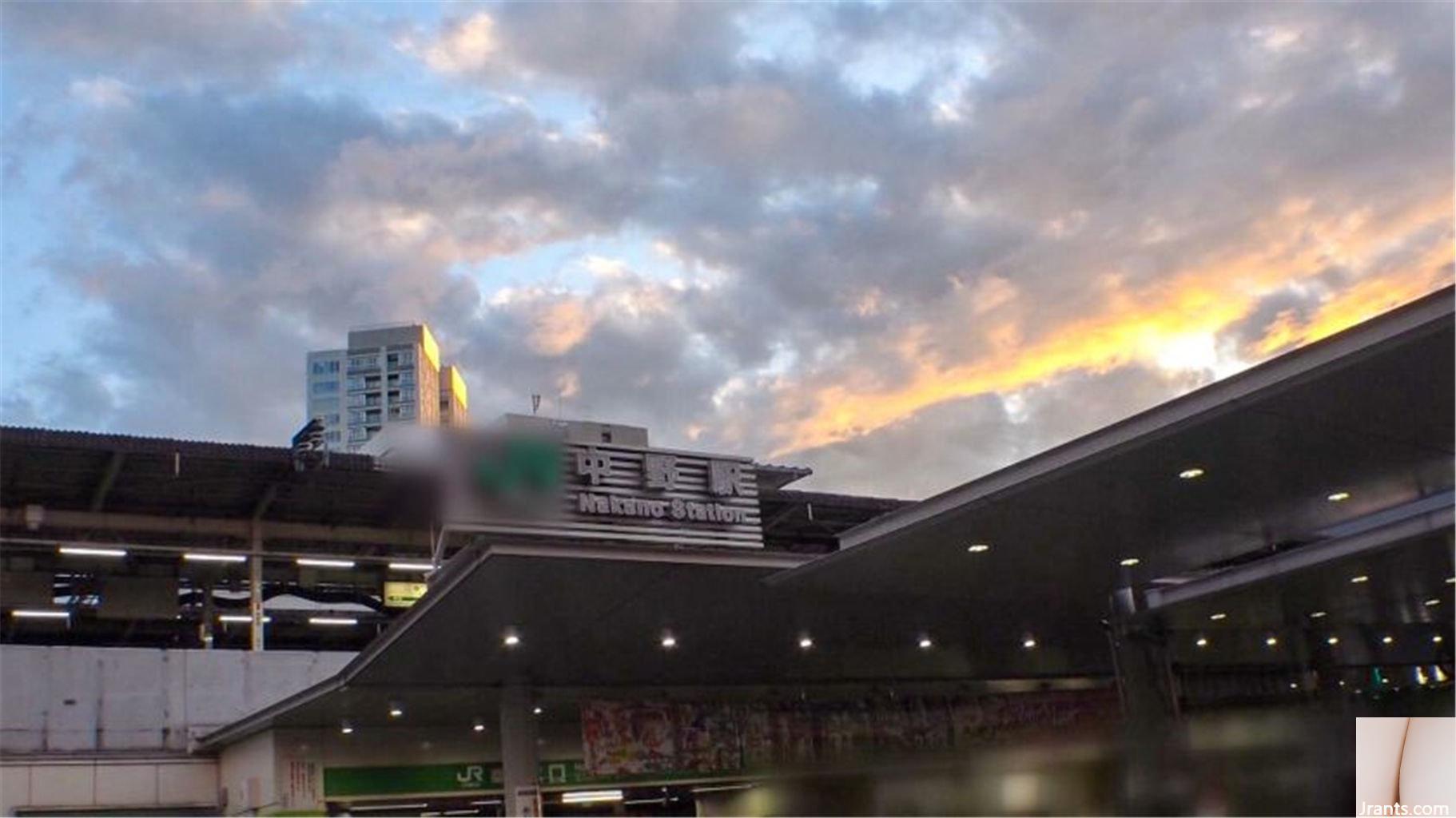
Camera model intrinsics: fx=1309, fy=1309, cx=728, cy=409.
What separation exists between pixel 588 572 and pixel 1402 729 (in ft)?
18.7

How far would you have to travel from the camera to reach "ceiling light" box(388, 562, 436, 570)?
20.0 metres

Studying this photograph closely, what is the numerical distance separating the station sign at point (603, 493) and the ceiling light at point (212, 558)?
20.1ft

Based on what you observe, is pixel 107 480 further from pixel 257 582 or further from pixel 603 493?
pixel 603 493

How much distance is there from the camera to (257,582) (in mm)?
18656

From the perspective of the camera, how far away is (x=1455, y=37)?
669 centimetres

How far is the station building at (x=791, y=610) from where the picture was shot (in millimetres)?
8438

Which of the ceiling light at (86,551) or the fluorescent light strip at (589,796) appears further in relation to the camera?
the ceiling light at (86,551)

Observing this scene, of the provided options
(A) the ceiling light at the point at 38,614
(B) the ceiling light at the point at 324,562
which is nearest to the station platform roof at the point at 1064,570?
(B) the ceiling light at the point at 324,562

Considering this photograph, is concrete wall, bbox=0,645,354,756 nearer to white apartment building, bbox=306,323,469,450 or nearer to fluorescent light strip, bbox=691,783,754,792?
fluorescent light strip, bbox=691,783,754,792

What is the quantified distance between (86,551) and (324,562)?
10.7ft

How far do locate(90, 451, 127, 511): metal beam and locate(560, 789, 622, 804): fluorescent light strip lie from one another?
7.05 m

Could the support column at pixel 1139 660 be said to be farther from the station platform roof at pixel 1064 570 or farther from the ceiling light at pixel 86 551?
the ceiling light at pixel 86 551

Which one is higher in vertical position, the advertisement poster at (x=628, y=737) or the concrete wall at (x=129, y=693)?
the concrete wall at (x=129, y=693)

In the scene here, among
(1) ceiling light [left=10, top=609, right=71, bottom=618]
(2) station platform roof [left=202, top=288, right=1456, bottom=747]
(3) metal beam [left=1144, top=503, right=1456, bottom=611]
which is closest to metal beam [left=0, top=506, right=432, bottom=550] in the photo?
(1) ceiling light [left=10, top=609, right=71, bottom=618]
